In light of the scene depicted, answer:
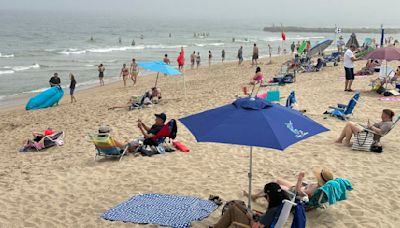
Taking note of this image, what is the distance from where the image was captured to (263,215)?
4.49 meters

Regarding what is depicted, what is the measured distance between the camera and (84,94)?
1984 cm

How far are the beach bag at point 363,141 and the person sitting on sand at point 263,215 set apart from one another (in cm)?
377

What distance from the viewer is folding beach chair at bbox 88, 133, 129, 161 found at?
7902 mm

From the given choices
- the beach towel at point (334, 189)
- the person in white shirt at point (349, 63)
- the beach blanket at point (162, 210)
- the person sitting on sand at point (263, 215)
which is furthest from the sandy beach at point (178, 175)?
the person in white shirt at point (349, 63)

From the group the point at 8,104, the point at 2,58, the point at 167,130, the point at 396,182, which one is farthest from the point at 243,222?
the point at 2,58

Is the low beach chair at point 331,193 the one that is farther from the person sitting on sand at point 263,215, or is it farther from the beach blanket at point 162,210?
the beach blanket at point 162,210

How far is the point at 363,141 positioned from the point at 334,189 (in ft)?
10.5

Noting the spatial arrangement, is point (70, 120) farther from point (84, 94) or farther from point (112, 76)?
point (112, 76)

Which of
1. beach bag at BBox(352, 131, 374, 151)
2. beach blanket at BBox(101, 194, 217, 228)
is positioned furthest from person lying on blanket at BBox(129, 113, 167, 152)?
beach bag at BBox(352, 131, 374, 151)

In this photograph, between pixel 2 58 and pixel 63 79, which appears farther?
pixel 2 58

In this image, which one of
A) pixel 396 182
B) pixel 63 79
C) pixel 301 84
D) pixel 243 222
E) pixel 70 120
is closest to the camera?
pixel 243 222

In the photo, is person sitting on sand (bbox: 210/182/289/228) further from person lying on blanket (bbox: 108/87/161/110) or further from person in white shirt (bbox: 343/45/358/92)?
person in white shirt (bbox: 343/45/358/92)

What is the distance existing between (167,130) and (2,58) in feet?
112

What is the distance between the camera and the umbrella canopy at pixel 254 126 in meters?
4.25
